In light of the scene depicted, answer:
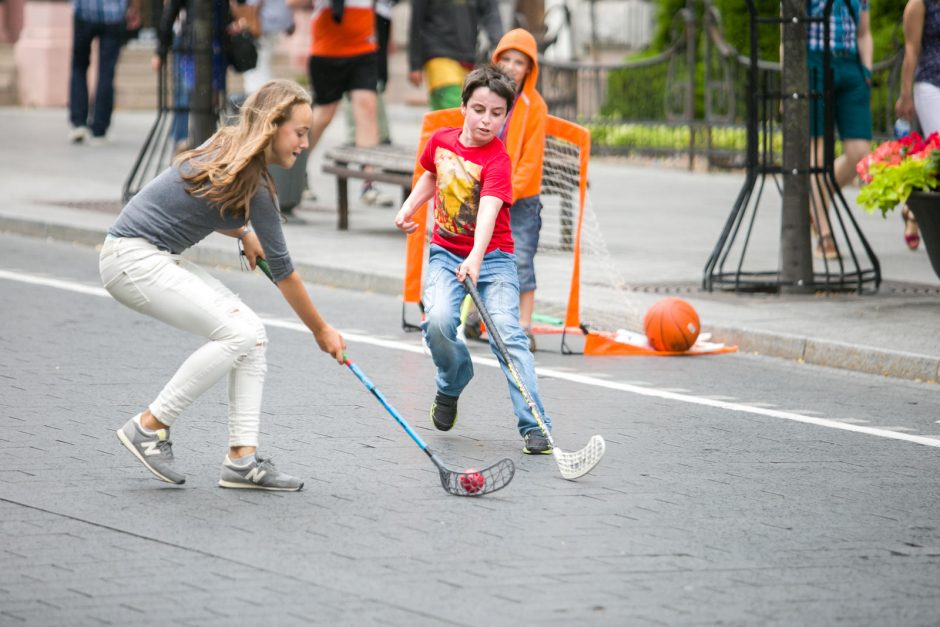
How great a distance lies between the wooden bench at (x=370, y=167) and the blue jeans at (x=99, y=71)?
262 inches

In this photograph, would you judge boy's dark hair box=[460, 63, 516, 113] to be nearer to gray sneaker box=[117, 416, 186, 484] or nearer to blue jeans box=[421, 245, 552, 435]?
blue jeans box=[421, 245, 552, 435]

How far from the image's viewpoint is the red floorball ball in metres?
5.78

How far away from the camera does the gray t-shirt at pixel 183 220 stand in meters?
5.67

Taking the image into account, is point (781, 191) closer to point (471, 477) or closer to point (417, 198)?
point (417, 198)

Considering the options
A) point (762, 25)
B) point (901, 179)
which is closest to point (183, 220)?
point (901, 179)

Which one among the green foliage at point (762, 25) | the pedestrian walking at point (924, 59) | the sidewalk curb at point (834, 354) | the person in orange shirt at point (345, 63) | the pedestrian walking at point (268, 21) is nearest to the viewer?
the sidewalk curb at point (834, 354)

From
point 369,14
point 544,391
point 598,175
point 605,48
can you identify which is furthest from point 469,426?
point 605,48

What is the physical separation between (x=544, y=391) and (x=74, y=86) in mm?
12637

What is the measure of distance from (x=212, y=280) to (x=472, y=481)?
116cm

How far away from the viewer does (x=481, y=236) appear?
653 cm

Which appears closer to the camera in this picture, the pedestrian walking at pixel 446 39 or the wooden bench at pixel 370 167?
the wooden bench at pixel 370 167

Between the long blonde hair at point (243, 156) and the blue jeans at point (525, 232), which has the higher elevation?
the long blonde hair at point (243, 156)

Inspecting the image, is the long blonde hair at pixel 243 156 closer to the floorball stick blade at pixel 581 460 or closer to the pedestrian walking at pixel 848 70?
the floorball stick blade at pixel 581 460

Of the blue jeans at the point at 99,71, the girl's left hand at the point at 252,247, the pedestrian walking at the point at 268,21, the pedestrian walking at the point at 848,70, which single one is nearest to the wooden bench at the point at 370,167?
the pedestrian walking at the point at 848,70
